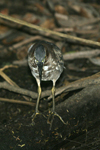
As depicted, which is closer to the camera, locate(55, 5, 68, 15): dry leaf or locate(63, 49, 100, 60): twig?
A: locate(63, 49, 100, 60): twig

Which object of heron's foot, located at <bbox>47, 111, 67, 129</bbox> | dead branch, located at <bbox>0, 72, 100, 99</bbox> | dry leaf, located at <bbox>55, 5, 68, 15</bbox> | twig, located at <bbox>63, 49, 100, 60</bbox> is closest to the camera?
heron's foot, located at <bbox>47, 111, 67, 129</bbox>

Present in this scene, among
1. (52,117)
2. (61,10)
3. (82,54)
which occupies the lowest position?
(82,54)

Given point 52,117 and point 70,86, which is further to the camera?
point 70,86

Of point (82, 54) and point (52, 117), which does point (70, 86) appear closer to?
point (52, 117)

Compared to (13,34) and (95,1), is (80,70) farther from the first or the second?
(95,1)

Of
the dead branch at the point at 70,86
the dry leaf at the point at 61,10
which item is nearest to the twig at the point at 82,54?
the dead branch at the point at 70,86

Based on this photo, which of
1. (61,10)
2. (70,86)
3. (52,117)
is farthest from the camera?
(61,10)

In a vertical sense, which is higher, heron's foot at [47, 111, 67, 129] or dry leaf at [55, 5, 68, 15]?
heron's foot at [47, 111, 67, 129]

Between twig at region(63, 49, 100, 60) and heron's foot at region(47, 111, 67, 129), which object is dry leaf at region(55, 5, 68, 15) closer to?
twig at region(63, 49, 100, 60)

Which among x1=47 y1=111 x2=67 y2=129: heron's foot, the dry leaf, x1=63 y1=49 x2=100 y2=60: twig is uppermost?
x1=47 y1=111 x2=67 y2=129: heron's foot

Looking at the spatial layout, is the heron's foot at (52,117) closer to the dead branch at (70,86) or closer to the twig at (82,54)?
the dead branch at (70,86)

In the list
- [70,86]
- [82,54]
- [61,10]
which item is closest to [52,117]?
[70,86]

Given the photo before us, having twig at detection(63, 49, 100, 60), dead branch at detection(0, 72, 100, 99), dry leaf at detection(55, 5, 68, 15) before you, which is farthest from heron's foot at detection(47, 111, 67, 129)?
dry leaf at detection(55, 5, 68, 15)
